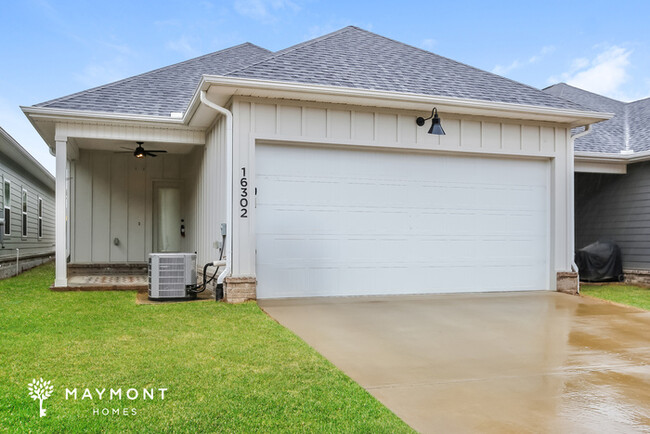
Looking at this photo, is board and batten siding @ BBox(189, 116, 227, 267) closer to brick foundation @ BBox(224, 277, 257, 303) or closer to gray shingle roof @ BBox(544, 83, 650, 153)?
brick foundation @ BBox(224, 277, 257, 303)

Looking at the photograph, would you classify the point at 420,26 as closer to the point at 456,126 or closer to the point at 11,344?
the point at 456,126

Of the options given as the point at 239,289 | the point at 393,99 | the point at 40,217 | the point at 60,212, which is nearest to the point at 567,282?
the point at 393,99

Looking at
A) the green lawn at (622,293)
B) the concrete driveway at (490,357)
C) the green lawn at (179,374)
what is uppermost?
the green lawn at (179,374)

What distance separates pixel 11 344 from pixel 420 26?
43.5 feet

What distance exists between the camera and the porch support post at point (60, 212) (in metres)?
8.34

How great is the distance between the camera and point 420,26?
14766 mm

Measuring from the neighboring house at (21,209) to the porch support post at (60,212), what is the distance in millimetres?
2672

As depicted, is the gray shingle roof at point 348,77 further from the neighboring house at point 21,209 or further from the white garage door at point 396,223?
the neighboring house at point 21,209

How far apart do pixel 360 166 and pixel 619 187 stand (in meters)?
7.27

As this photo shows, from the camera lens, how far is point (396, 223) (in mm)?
8086

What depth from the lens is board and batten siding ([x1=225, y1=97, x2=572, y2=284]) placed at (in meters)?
7.25

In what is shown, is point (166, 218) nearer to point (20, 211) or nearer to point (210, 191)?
point (210, 191)

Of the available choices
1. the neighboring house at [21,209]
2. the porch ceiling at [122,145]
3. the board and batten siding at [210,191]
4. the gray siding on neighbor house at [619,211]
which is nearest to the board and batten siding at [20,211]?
the neighboring house at [21,209]

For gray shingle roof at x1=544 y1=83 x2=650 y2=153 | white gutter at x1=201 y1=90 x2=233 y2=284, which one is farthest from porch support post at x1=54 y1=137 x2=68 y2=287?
gray shingle roof at x1=544 y1=83 x2=650 y2=153
